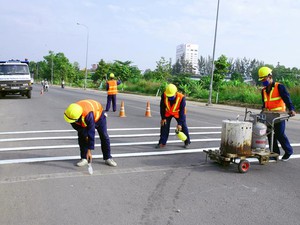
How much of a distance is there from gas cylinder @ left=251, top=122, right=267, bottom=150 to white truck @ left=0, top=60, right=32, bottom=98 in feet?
62.2

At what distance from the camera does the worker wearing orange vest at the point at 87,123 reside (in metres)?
5.24

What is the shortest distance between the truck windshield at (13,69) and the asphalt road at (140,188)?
50.6 feet

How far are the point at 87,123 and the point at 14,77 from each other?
18169 millimetres

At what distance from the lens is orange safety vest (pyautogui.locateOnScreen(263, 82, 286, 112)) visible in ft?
21.4

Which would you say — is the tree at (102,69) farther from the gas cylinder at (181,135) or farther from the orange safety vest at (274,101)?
the orange safety vest at (274,101)

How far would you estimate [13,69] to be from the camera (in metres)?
22.1

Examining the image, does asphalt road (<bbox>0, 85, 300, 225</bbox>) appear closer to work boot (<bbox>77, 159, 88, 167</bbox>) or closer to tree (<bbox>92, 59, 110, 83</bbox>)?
work boot (<bbox>77, 159, 88, 167</bbox>)

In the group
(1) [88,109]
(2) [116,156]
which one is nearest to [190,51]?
(2) [116,156]

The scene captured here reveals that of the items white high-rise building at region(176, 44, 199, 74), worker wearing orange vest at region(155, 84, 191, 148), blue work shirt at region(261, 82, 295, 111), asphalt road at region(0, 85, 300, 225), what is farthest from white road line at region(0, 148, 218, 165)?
white high-rise building at region(176, 44, 199, 74)

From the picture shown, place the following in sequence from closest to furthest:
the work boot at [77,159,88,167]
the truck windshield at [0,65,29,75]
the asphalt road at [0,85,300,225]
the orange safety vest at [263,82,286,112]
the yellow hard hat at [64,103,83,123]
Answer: the asphalt road at [0,85,300,225] < the yellow hard hat at [64,103,83,123] < the work boot at [77,159,88,167] < the orange safety vest at [263,82,286,112] < the truck windshield at [0,65,29,75]

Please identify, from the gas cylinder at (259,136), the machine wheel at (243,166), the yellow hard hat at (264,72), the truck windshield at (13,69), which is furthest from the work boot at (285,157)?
the truck windshield at (13,69)

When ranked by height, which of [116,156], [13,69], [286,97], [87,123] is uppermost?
[13,69]

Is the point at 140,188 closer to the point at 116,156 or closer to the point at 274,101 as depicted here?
the point at 116,156

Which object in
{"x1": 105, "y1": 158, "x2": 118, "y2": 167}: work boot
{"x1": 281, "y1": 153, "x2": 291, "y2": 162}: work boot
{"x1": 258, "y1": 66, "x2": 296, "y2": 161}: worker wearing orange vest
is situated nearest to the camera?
{"x1": 105, "y1": 158, "x2": 118, "y2": 167}: work boot
